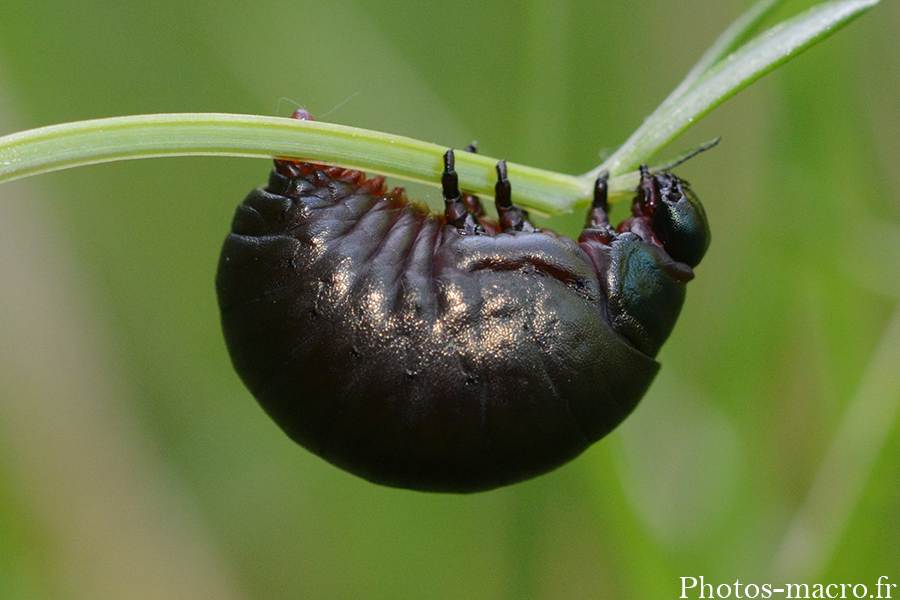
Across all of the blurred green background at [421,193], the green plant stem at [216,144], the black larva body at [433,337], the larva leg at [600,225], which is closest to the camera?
the green plant stem at [216,144]

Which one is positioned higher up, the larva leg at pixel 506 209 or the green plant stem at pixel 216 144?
the green plant stem at pixel 216 144

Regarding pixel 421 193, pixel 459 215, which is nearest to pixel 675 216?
pixel 459 215

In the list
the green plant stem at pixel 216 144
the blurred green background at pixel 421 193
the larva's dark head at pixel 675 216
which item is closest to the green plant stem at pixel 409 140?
the green plant stem at pixel 216 144

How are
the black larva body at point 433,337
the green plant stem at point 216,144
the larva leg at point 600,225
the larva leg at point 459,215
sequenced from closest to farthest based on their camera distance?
the green plant stem at point 216,144 → the black larva body at point 433,337 → the larva leg at point 459,215 → the larva leg at point 600,225

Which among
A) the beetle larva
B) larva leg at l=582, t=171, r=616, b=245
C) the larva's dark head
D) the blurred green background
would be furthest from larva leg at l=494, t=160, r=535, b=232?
the blurred green background

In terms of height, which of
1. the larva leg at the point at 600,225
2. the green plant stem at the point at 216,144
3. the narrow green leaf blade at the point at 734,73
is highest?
the narrow green leaf blade at the point at 734,73

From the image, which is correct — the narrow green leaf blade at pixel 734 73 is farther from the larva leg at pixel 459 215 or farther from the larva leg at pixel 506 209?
the larva leg at pixel 459 215

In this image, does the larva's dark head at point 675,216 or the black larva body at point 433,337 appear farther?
the larva's dark head at point 675,216
